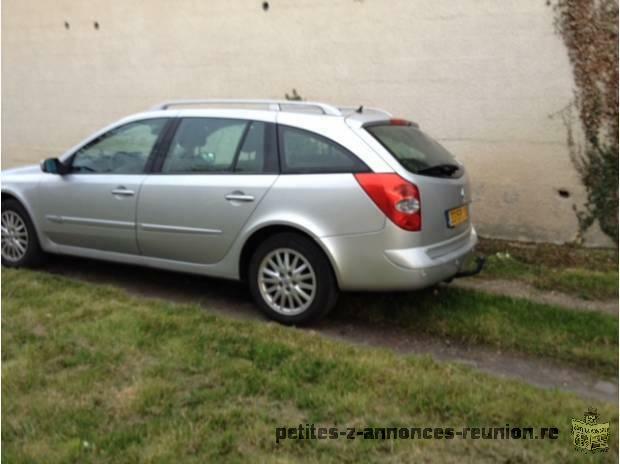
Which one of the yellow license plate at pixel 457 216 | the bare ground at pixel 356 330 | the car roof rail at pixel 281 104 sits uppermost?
the car roof rail at pixel 281 104

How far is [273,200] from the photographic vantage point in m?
4.22

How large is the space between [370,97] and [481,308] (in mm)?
3343

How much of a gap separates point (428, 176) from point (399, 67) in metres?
3.09

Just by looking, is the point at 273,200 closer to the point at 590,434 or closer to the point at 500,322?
the point at 500,322

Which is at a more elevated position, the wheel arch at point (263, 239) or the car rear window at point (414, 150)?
the car rear window at point (414, 150)

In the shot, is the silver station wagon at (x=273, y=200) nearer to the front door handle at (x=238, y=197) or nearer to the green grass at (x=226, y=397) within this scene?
the front door handle at (x=238, y=197)

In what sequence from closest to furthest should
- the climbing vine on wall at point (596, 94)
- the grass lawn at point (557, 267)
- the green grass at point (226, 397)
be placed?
the green grass at point (226, 397), the grass lawn at point (557, 267), the climbing vine on wall at point (596, 94)

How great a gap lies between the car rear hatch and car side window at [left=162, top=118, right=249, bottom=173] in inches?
41.0

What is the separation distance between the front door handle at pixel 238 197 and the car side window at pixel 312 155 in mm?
322

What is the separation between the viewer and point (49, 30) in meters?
9.38

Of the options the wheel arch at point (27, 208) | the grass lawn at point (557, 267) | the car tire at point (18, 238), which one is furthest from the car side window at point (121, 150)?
the grass lawn at point (557, 267)

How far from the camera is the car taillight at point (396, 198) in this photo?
3873 millimetres

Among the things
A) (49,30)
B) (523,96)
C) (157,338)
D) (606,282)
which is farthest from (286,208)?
(49,30)

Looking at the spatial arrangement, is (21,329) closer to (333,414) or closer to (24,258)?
(24,258)
